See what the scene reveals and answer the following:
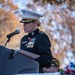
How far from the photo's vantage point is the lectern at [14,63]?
3.10 metres

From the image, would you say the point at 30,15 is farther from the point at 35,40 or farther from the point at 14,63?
the point at 14,63

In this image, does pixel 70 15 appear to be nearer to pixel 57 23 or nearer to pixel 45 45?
pixel 57 23

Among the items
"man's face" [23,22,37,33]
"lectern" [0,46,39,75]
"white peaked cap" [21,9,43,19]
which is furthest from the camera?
"man's face" [23,22,37,33]

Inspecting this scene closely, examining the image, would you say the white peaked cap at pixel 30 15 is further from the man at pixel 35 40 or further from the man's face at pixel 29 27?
the man's face at pixel 29 27

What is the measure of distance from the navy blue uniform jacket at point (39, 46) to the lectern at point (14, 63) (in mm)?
557

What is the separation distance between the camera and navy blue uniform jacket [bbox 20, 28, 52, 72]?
12.6 feet

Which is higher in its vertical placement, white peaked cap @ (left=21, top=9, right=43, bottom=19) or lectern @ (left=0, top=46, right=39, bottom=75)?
white peaked cap @ (left=21, top=9, right=43, bottom=19)

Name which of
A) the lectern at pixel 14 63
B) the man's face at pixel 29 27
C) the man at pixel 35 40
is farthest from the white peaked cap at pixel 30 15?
the lectern at pixel 14 63

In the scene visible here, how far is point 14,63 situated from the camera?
311 cm

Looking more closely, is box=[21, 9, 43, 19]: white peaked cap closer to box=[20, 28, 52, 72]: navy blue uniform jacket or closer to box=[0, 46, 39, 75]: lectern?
box=[20, 28, 52, 72]: navy blue uniform jacket

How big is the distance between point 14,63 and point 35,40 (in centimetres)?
94

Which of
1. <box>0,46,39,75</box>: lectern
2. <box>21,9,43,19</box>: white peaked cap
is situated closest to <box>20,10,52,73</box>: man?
<box>21,9,43,19</box>: white peaked cap

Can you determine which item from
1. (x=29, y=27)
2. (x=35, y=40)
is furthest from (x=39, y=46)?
(x=29, y=27)

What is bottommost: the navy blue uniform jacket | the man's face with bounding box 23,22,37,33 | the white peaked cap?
the navy blue uniform jacket
